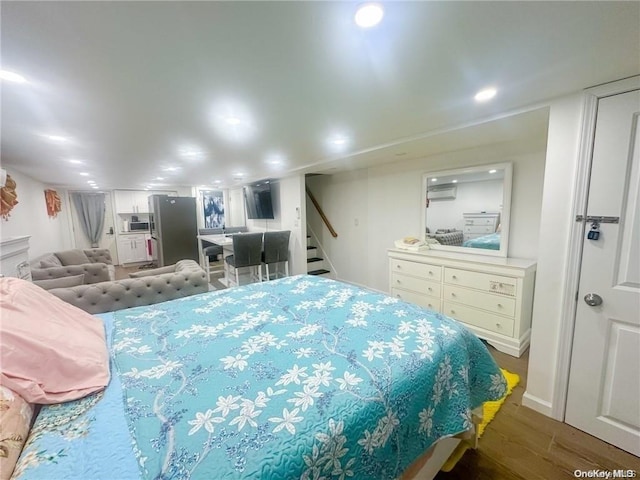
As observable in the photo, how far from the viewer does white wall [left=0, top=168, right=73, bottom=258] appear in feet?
10.5

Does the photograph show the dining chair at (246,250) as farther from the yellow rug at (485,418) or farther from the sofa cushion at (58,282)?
the yellow rug at (485,418)

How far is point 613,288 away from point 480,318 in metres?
1.27

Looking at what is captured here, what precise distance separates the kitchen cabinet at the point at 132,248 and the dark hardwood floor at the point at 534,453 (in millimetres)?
8255

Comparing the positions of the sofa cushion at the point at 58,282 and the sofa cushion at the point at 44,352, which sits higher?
the sofa cushion at the point at 44,352

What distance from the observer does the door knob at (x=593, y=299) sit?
1.55 m

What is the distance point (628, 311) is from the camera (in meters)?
1.46

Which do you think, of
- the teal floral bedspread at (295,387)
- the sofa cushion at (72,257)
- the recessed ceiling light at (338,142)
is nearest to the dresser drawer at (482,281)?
the teal floral bedspread at (295,387)

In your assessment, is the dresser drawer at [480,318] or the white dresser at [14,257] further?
→ the dresser drawer at [480,318]

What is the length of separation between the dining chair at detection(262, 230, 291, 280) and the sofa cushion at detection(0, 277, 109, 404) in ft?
10.8

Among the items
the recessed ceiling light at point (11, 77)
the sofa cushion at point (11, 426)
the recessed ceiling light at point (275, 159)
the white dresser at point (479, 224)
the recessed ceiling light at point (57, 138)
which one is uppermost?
the recessed ceiling light at point (275, 159)

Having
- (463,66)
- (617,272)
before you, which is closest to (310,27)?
(463,66)

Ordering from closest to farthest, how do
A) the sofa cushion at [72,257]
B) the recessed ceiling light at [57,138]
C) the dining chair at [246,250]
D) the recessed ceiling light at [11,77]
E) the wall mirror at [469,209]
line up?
1. the recessed ceiling light at [11,77]
2. the recessed ceiling light at [57,138]
3. the wall mirror at [469,209]
4. the sofa cushion at [72,257]
5. the dining chair at [246,250]

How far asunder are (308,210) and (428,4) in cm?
460

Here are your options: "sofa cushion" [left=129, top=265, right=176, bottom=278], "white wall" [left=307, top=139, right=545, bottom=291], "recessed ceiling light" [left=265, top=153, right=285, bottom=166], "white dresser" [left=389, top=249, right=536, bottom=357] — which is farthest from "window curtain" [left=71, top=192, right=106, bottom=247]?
"white dresser" [left=389, top=249, right=536, bottom=357]
